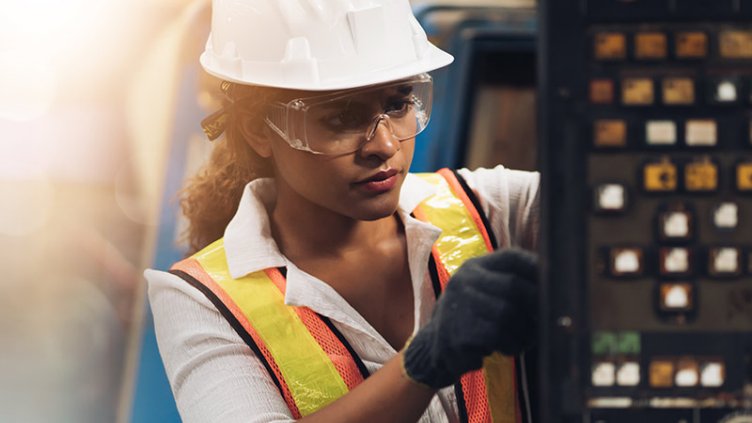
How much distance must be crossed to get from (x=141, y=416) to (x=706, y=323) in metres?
2.22

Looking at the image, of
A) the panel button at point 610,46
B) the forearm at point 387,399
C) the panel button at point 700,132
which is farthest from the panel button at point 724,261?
the forearm at point 387,399

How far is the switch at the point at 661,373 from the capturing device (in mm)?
981

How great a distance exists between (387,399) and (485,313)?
0.22m

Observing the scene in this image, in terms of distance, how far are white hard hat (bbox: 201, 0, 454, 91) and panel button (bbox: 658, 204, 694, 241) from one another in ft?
1.84

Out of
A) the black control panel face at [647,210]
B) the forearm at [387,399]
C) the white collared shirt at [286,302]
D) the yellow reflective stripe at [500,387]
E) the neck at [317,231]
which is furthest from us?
the neck at [317,231]

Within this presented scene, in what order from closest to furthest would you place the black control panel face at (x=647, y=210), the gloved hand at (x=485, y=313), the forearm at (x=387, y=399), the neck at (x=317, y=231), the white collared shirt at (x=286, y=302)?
the black control panel face at (x=647, y=210) → the gloved hand at (x=485, y=313) → the forearm at (x=387, y=399) → the white collared shirt at (x=286, y=302) → the neck at (x=317, y=231)

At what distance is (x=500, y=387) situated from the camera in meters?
1.54

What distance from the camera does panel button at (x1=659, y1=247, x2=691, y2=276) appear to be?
98 cm

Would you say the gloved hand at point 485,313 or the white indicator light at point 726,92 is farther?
the gloved hand at point 485,313

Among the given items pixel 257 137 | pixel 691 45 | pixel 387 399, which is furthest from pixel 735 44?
pixel 257 137

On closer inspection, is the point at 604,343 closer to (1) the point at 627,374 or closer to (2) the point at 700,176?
(1) the point at 627,374

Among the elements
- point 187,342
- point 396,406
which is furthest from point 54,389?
point 396,406

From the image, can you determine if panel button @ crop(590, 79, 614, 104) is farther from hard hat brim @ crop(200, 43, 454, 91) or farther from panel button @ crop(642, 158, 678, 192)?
hard hat brim @ crop(200, 43, 454, 91)

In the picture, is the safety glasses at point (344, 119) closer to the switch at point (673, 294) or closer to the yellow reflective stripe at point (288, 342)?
the yellow reflective stripe at point (288, 342)
